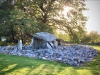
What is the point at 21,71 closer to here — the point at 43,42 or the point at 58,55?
the point at 58,55

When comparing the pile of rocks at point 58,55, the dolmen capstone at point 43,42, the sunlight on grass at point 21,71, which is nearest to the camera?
the sunlight on grass at point 21,71

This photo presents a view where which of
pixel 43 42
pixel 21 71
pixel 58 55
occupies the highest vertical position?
pixel 43 42

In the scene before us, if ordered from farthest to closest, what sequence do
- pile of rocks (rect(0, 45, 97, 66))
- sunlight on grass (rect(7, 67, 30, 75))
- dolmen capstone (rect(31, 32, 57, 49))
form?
dolmen capstone (rect(31, 32, 57, 49)), pile of rocks (rect(0, 45, 97, 66)), sunlight on grass (rect(7, 67, 30, 75))

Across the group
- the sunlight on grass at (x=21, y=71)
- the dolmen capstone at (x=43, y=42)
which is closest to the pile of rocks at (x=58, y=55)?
the dolmen capstone at (x=43, y=42)

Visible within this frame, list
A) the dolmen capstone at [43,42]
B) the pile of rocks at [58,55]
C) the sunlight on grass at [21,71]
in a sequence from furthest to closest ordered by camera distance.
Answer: the dolmen capstone at [43,42] → the pile of rocks at [58,55] → the sunlight on grass at [21,71]

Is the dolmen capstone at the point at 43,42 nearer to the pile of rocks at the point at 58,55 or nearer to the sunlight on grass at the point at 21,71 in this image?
the pile of rocks at the point at 58,55

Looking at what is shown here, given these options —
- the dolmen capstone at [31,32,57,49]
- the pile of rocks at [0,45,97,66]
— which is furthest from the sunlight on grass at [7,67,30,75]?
the dolmen capstone at [31,32,57,49]

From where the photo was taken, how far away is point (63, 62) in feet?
41.9

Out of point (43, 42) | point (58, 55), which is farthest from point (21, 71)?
point (43, 42)

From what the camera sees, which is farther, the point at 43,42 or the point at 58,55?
the point at 43,42

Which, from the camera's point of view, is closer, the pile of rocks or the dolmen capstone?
the pile of rocks

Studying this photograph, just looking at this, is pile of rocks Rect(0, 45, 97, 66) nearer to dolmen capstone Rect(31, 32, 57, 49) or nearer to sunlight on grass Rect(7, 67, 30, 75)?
dolmen capstone Rect(31, 32, 57, 49)

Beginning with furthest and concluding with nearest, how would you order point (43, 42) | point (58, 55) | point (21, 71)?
point (43, 42)
point (58, 55)
point (21, 71)

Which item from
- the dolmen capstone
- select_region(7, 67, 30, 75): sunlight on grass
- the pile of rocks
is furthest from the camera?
the dolmen capstone
